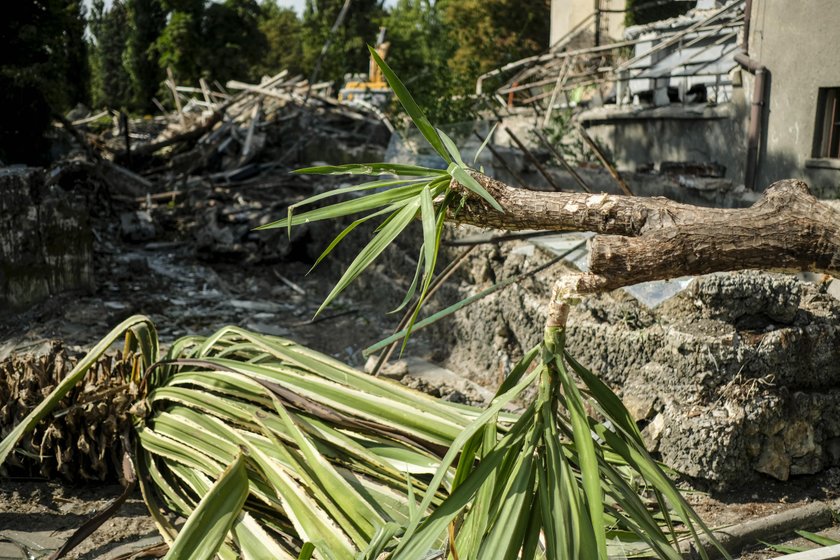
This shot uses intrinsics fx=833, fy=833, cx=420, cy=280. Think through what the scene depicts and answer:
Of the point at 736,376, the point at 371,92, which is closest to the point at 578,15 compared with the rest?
the point at 371,92

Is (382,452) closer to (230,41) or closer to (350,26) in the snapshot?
(230,41)

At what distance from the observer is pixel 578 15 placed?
2025 centimetres

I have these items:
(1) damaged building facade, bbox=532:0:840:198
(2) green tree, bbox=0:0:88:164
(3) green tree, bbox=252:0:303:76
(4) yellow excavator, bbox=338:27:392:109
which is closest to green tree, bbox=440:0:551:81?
(4) yellow excavator, bbox=338:27:392:109

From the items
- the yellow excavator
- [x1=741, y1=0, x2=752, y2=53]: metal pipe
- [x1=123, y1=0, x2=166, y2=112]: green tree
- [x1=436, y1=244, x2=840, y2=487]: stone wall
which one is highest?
[x1=123, y1=0, x2=166, y2=112]: green tree

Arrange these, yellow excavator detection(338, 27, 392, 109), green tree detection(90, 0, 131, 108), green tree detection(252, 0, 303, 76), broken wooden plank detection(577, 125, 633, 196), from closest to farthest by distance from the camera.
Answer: broken wooden plank detection(577, 125, 633, 196)
yellow excavator detection(338, 27, 392, 109)
green tree detection(90, 0, 131, 108)
green tree detection(252, 0, 303, 76)

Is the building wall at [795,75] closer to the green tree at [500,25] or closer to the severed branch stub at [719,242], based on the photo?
the severed branch stub at [719,242]

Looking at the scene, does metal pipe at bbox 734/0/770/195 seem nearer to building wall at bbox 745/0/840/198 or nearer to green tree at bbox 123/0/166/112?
building wall at bbox 745/0/840/198

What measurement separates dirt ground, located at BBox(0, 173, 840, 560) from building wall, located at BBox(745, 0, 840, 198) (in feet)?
15.2

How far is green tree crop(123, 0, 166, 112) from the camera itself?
1150 inches

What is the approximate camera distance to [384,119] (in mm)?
14102

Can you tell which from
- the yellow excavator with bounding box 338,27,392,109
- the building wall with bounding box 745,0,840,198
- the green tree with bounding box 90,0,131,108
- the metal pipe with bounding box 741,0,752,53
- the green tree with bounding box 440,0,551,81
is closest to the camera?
the building wall with bounding box 745,0,840,198

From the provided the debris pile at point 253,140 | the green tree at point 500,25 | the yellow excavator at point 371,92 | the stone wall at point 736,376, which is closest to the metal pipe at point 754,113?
the debris pile at point 253,140

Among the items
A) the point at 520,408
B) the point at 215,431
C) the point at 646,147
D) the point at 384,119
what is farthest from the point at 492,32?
the point at 215,431

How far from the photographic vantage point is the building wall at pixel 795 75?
8.60m
